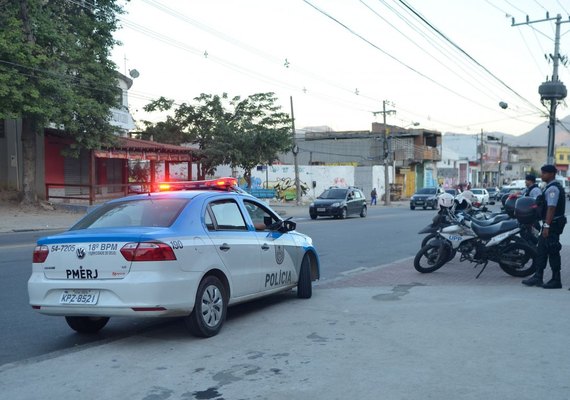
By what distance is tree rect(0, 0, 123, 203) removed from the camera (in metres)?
23.4

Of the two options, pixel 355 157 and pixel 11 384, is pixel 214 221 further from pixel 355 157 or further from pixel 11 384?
pixel 355 157

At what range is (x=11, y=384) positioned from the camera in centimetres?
511

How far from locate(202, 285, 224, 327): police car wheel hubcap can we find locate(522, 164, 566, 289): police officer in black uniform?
501cm

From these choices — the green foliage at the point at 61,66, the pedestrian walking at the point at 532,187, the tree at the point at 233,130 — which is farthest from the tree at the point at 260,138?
the pedestrian walking at the point at 532,187

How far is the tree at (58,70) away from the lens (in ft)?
76.9

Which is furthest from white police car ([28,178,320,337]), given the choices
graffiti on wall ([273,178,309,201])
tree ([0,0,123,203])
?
graffiti on wall ([273,178,309,201])

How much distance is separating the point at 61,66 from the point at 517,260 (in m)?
21.2

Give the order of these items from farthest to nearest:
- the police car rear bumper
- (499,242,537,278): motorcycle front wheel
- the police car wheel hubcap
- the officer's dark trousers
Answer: (499,242,537,278): motorcycle front wheel → the officer's dark trousers → the police car wheel hubcap → the police car rear bumper

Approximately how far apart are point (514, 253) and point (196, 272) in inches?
245

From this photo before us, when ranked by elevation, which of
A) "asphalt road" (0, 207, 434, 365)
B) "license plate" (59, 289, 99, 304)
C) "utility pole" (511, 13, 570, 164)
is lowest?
"asphalt road" (0, 207, 434, 365)

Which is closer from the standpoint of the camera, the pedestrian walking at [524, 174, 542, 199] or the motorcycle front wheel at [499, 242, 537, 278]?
the motorcycle front wheel at [499, 242, 537, 278]

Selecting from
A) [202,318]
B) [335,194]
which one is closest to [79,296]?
[202,318]

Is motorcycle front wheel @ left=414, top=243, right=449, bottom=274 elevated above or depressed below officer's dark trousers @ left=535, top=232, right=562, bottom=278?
below

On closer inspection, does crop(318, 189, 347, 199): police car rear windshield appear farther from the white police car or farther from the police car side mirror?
the white police car
